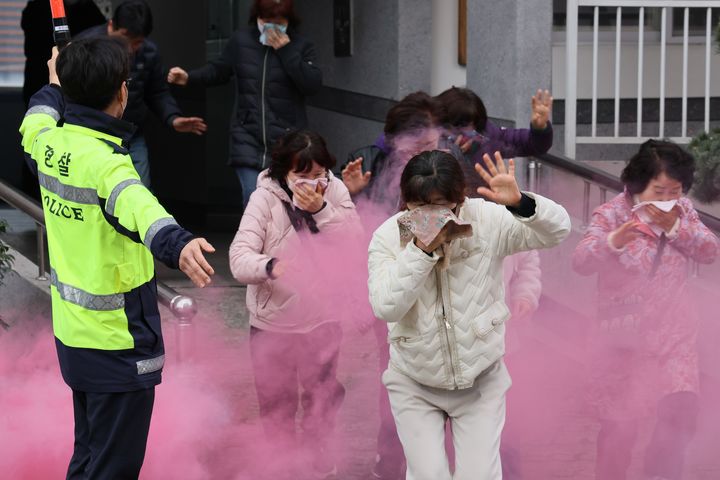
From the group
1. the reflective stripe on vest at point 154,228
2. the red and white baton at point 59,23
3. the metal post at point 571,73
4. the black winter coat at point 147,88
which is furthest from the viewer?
the metal post at point 571,73

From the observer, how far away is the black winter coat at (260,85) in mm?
8883

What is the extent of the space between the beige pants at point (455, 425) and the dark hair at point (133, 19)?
12.7ft

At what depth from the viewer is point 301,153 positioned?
20.7 feet

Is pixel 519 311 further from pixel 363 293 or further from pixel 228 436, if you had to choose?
pixel 228 436

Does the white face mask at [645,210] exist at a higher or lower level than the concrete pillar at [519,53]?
lower

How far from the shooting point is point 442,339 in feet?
16.5

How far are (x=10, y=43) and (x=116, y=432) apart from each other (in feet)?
33.8

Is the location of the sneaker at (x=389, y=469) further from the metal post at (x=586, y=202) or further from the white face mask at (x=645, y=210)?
the metal post at (x=586, y=202)

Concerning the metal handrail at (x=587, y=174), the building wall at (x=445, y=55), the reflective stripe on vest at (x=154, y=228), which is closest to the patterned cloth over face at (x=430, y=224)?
the reflective stripe on vest at (x=154, y=228)

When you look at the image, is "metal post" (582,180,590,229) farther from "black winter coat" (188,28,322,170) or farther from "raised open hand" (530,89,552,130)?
"black winter coat" (188,28,322,170)

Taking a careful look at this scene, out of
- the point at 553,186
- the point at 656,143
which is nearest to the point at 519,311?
the point at 656,143

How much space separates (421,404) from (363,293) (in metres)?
1.75

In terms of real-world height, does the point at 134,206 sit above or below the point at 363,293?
above

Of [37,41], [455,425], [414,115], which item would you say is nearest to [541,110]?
[414,115]
